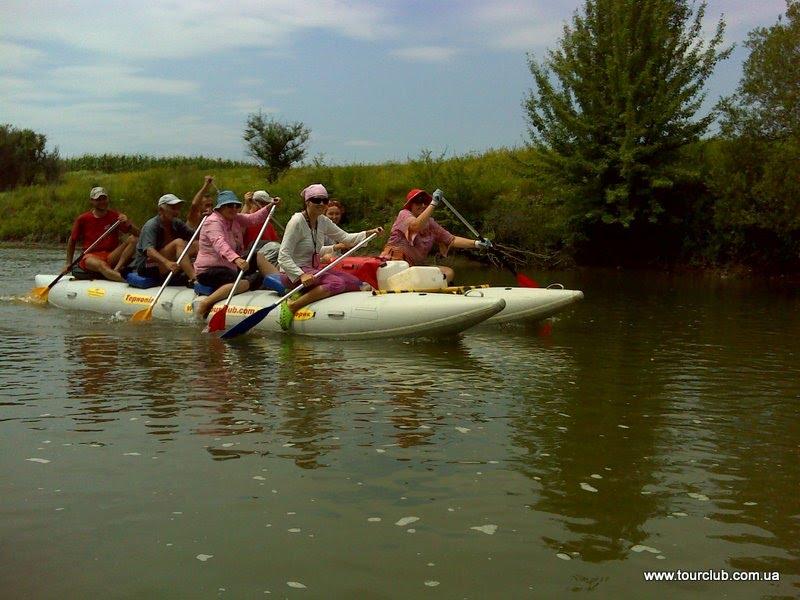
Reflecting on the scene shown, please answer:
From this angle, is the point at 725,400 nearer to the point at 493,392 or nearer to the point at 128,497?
the point at 493,392

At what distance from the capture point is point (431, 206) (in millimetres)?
11008

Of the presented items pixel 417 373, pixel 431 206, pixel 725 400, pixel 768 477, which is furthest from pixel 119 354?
pixel 768 477

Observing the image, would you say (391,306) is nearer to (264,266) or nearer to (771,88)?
(264,266)

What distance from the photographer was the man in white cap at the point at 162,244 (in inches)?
492

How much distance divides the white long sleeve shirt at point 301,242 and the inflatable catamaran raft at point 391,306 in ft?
1.33

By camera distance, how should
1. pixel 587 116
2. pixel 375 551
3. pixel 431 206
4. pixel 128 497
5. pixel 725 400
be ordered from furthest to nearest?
pixel 587 116
pixel 431 206
pixel 725 400
pixel 128 497
pixel 375 551

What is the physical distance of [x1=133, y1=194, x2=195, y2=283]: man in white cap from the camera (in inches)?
492

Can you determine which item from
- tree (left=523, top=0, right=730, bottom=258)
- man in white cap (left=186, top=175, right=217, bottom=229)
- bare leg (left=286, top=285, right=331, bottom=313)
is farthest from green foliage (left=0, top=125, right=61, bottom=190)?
bare leg (left=286, top=285, right=331, bottom=313)

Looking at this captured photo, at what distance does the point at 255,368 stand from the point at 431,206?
3.20 meters

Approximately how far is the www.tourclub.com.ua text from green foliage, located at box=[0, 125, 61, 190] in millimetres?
41623

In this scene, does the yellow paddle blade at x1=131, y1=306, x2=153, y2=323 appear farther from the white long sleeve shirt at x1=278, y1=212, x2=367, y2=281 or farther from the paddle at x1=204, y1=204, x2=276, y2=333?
the white long sleeve shirt at x1=278, y1=212, x2=367, y2=281

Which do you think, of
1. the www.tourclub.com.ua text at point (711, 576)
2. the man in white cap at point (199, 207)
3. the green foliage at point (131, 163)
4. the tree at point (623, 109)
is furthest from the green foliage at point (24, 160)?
the www.tourclub.com.ua text at point (711, 576)

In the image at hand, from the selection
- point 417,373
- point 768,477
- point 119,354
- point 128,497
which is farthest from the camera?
point 119,354

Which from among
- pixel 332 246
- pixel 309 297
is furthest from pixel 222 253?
pixel 332 246
